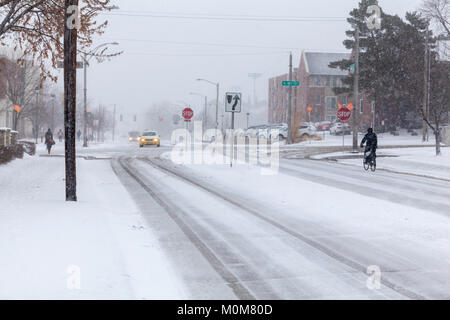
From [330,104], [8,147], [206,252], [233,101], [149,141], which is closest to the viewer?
[206,252]

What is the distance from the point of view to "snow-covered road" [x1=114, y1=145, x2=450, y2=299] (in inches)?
254

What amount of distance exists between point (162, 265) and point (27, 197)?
23.8 ft

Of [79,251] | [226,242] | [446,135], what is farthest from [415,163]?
[79,251]

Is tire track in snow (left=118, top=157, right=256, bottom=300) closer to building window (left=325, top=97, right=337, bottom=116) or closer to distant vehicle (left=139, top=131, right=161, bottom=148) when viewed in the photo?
distant vehicle (left=139, top=131, right=161, bottom=148)

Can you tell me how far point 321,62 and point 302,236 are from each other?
9022 cm

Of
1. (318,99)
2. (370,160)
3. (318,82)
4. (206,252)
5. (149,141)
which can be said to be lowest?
(206,252)

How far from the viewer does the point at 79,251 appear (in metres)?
7.78

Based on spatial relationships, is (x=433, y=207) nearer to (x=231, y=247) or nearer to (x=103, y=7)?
(x=231, y=247)

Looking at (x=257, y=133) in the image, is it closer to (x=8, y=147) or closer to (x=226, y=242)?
(x=8, y=147)

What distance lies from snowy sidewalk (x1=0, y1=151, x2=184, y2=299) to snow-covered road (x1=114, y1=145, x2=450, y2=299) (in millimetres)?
425

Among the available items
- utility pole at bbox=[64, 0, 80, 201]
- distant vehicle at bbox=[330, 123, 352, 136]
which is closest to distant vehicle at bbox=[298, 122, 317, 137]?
distant vehicle at bbox=[330, 123, 352, 136]
